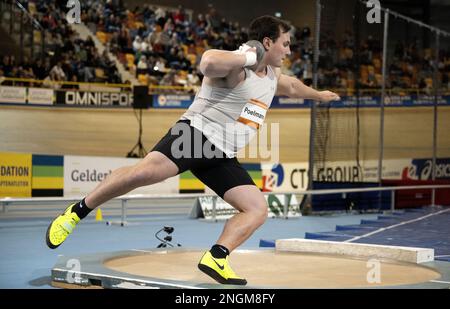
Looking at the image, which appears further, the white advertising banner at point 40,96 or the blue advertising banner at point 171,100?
the blue advertising banner at point 171,100

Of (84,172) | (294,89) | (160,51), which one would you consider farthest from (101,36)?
(294,89)

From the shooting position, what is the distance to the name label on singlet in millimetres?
4457

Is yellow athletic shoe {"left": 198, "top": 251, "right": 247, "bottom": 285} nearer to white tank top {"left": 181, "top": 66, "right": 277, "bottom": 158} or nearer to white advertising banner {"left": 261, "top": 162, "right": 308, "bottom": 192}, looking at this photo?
white tank top {"left": 181, "top": 66, "right": 277, "bottom": 158}

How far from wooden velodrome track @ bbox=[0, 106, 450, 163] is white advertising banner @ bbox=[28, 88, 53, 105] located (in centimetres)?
34

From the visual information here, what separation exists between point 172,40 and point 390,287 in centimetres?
1795

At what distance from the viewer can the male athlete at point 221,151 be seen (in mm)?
4367

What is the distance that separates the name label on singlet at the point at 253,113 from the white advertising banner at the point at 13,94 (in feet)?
43.4

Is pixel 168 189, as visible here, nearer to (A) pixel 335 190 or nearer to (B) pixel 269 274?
(A) pixel 335 190

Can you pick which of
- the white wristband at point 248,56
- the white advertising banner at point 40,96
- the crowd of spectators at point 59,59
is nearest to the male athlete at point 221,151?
the white wristband at point 248,56

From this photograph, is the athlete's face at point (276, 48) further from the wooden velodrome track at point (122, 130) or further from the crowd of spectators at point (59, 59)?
the crowd of spectators at point (59, 59)

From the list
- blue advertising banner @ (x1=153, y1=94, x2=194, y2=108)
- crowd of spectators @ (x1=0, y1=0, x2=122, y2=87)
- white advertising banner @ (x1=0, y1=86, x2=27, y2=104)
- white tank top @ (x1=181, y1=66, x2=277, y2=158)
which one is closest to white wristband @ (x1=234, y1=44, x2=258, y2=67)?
white tank top @ (x1=181, y1=66, x2=277, y2=158)

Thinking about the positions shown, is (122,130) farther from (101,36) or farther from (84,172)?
(84,172)

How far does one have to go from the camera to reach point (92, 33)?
20.3 m
